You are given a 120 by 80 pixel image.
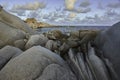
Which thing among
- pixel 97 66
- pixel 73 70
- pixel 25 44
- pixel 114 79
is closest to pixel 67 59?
pixel 73 70

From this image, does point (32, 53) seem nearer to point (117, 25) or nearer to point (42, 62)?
point (42, 62)

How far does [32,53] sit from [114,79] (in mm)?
2055

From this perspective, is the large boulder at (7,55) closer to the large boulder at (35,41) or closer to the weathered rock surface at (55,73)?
the weathered rock surface at (55,73)

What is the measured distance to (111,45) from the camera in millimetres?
6223

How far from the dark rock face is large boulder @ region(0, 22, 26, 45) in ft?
14.1

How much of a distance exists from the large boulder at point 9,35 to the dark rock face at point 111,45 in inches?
170

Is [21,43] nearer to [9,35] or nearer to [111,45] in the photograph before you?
[9,35]

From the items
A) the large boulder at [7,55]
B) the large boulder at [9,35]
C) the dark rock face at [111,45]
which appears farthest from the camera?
the large boulder at [9,35]

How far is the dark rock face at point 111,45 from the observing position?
5715mm

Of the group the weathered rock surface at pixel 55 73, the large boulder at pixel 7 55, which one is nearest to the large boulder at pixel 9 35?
the large boulder at pixel 7 55

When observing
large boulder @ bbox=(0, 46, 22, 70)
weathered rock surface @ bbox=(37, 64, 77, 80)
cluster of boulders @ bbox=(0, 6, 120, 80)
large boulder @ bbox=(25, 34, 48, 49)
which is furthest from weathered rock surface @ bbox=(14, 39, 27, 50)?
weathered rock surface @ bbox=(37, 64, 77, 80)

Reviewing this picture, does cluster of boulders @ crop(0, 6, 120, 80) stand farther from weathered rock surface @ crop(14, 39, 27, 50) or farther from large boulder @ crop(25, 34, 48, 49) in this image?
weathered rock surface @ crop(14, 39, 27, 50)

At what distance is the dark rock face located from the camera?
571 centimetres

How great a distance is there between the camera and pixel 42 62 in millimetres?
5844
